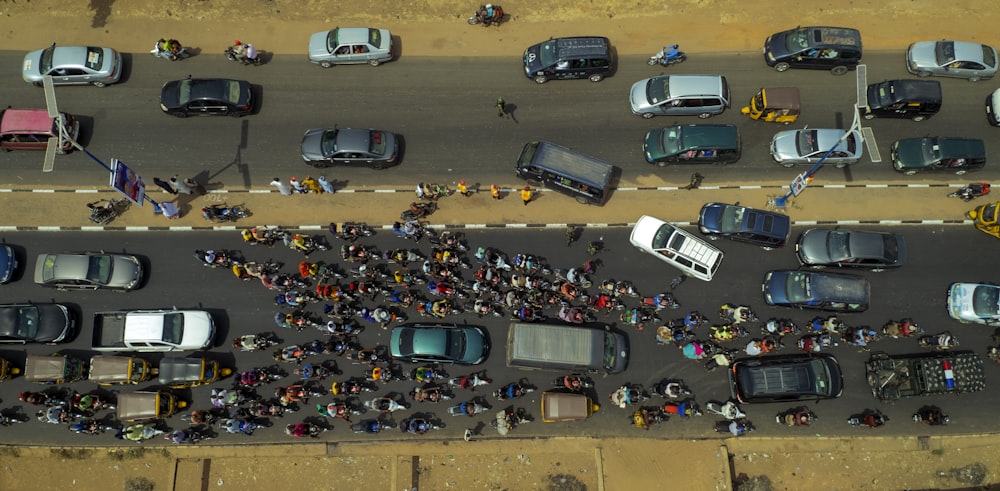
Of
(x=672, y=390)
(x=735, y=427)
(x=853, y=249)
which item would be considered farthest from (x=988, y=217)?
(x=672, y=390)

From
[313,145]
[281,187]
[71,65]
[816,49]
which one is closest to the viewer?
[281,187]

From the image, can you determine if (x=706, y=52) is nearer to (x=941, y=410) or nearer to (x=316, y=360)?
(x=941, y=410)

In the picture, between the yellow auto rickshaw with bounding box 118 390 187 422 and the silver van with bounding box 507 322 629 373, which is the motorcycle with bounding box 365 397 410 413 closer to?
the silver van with bounding box 507 322 629 373

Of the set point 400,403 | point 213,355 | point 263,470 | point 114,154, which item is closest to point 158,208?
point 114,154

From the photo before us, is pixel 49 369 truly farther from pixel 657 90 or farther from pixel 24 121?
pixel 657 90

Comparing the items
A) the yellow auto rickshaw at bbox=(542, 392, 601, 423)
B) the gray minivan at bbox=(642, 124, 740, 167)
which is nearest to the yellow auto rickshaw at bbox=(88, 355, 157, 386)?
the yellow auto rickshaw at bbox=(542, 392, 601, 423)
